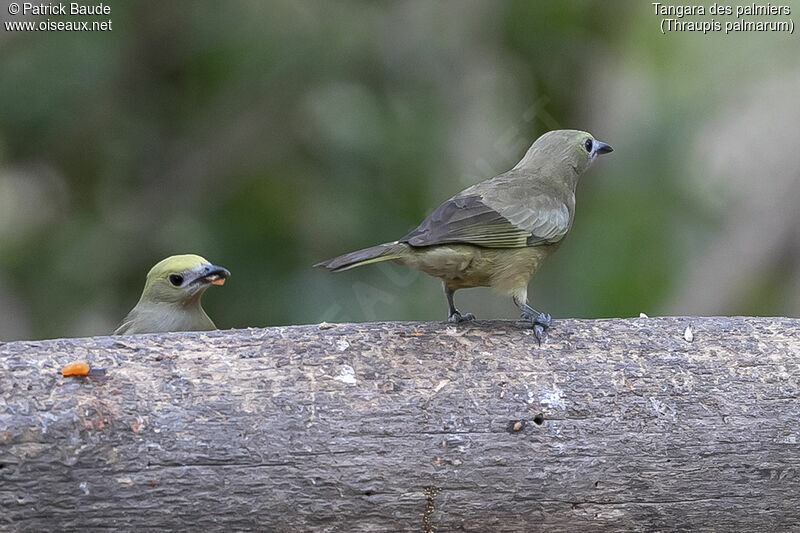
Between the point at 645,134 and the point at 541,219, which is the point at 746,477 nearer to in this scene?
the point at 541,219

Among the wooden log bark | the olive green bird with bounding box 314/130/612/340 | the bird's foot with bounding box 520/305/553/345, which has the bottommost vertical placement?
the wooden log bark

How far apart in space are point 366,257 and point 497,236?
0.74m

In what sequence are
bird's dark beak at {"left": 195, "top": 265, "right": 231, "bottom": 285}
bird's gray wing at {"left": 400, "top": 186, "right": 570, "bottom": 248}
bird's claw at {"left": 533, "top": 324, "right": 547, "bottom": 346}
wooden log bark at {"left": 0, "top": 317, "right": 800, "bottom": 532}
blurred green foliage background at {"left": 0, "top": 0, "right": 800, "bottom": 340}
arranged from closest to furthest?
wooden log bark at {"left": 0, "top": 317, "right": 800, "bottom": 532}, bird's claw at {"left": 533, "top": 324, "right": 547, "bottom": 346}, bird's gray wing at {"left": 400, "top": 186, "right": 570, "bottom": 248}, bird's dark beak at {"left": 195, "top": 265, "right": 231, "bottom": 285}, blurred green foliage background at {"left": 0, "top": 0, "right": 800, "bottom": 340}

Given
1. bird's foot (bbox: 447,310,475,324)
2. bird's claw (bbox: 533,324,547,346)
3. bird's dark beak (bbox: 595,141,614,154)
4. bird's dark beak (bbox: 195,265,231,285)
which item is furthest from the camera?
bird's dark beak (bbox: 595,141,614,154)

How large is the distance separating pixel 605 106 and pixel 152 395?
5.41 m

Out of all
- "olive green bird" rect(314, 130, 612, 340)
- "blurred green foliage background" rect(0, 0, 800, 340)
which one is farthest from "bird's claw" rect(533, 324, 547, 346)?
"blurred green foliage background" rect(0, 0, 800, 340)

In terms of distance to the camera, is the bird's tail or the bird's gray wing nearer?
the bird's tail

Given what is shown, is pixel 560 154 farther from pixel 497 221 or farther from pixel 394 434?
pixel 394 434

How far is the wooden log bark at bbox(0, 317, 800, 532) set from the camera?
3.11 meters

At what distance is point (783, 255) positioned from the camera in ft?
26.4

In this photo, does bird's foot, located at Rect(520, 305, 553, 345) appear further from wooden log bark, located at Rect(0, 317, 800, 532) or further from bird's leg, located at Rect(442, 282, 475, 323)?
bird's leg, located at Rect(442, 282, 475, 323)

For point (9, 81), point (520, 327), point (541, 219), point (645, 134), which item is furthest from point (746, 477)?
point (9, 81)

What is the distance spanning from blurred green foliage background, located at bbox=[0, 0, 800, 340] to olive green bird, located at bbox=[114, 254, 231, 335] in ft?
5.51

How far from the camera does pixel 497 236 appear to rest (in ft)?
13.3
